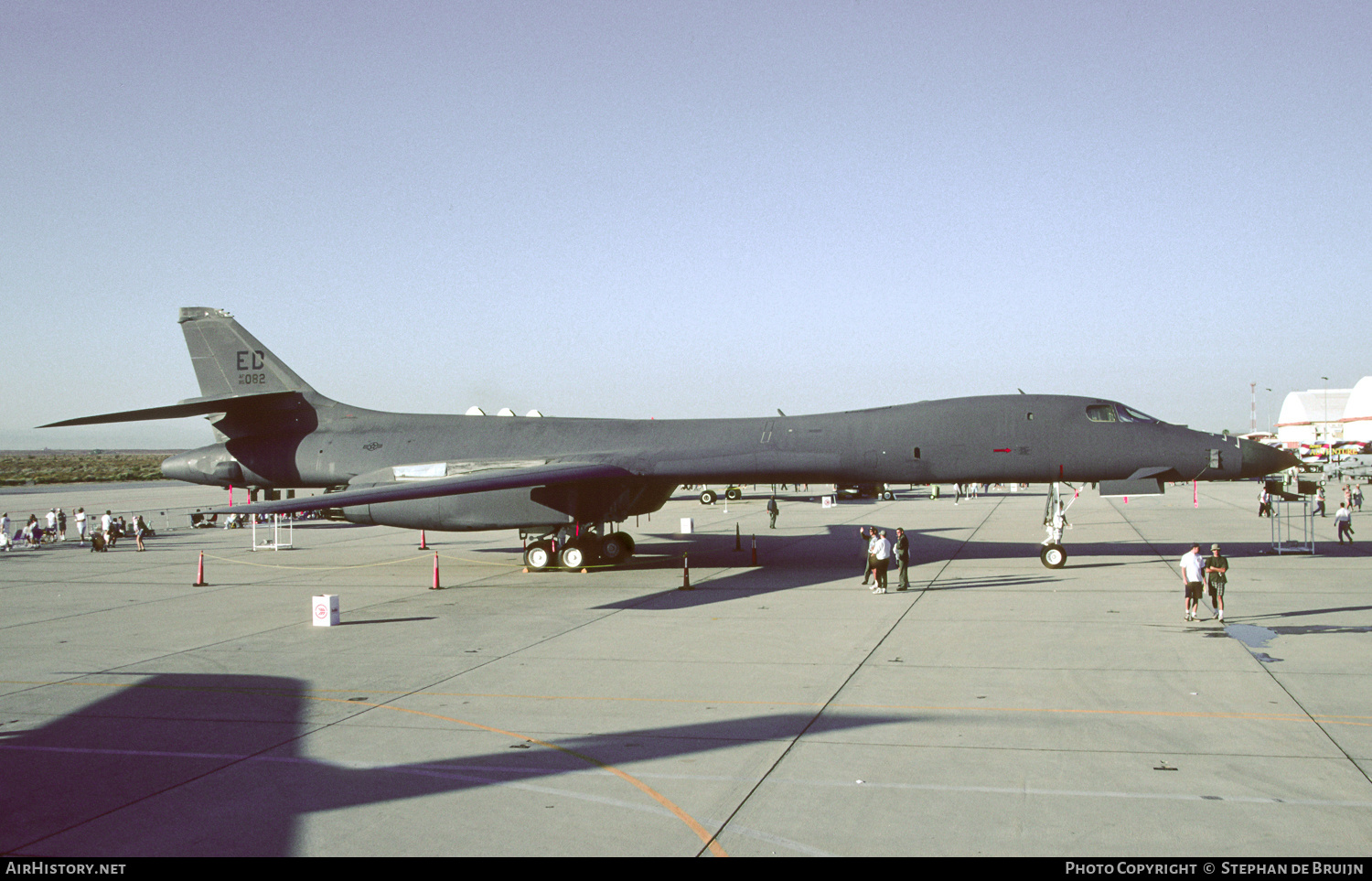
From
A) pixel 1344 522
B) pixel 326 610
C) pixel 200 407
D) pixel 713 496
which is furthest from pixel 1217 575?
pixel 713 496

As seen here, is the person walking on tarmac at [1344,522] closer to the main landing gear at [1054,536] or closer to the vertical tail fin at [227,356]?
the main landing gear at [1054,536]

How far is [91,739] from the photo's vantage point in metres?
9.26

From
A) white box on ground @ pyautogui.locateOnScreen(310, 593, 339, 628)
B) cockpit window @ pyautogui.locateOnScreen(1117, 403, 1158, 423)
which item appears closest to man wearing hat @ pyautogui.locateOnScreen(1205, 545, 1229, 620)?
cockpit window @ pyautogui.locateOnScreen(1117, 403, 1158, 423)

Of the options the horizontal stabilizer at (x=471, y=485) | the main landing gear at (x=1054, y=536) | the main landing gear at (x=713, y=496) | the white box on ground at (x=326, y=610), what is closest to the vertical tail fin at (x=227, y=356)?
the horizontal stabilizer at (x=471, y=485)

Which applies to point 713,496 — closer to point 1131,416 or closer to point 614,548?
point 614,548

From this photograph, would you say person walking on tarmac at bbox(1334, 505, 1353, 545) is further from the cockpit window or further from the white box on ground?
the white box on ground

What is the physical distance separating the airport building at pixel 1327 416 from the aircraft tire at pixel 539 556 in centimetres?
11172

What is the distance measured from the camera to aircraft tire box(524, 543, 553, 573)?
23.0 metres

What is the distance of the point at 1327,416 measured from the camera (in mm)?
155250

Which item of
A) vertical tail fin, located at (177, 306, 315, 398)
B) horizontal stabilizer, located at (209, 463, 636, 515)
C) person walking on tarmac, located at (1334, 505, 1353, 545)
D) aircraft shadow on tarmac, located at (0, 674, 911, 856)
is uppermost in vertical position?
vertical tail fin, located at (177, 306, 315, 398)

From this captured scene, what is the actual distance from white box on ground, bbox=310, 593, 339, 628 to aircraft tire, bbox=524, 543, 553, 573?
25.2 feet

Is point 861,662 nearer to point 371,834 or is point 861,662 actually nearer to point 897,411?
point 371,834

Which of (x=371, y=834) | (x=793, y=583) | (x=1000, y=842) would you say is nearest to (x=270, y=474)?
(x=793, y=583)

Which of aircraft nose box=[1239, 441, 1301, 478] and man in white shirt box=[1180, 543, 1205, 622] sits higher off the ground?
aircraft nose box=[1239, 441, 1301, 478]
